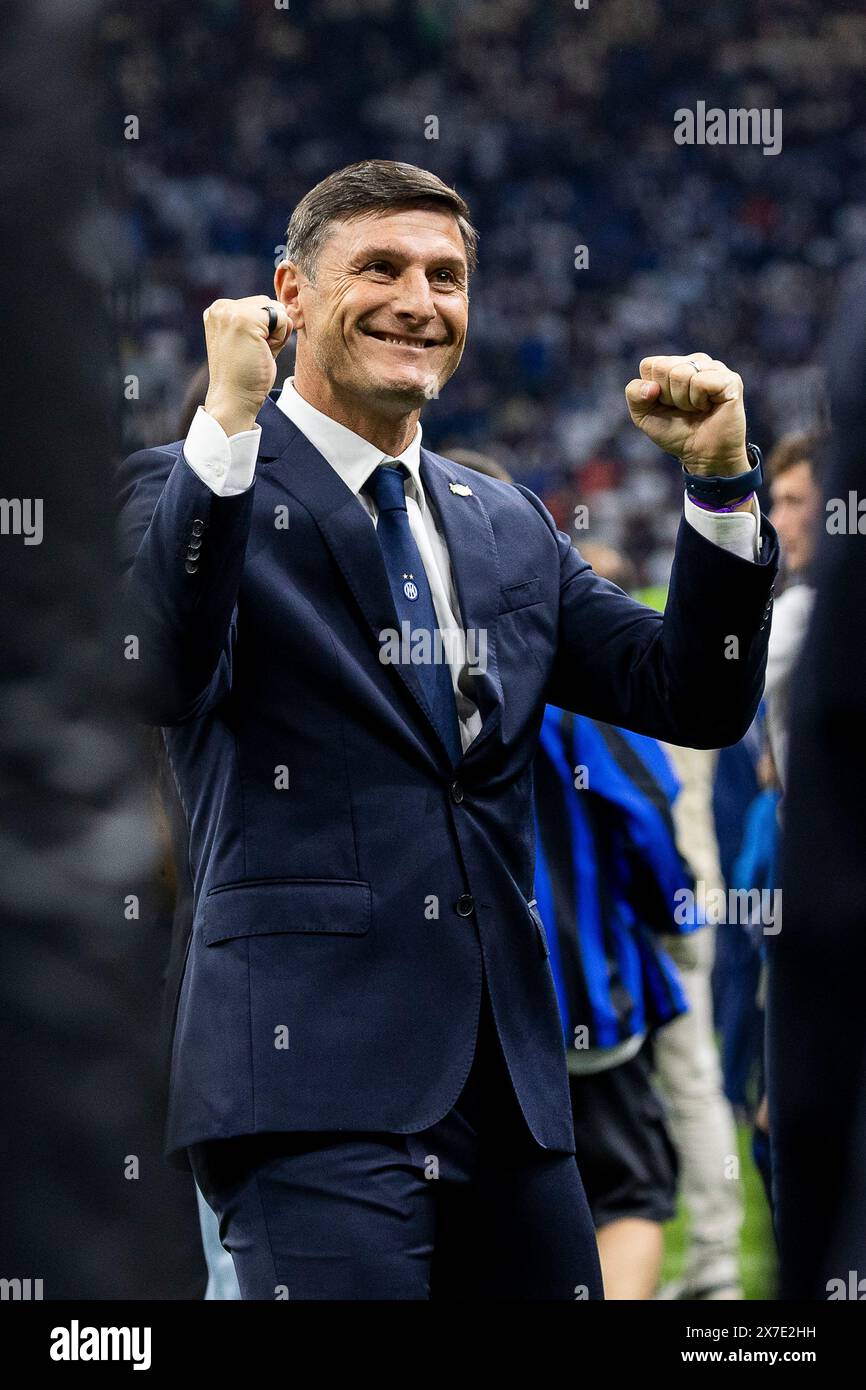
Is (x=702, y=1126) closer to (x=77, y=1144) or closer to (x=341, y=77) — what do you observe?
(x=77, y=1144)

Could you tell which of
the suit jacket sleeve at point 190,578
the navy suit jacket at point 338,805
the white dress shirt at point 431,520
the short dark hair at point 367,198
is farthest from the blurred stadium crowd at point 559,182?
the suit jacket sleeve at point 190,578

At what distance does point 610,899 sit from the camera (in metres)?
2.88

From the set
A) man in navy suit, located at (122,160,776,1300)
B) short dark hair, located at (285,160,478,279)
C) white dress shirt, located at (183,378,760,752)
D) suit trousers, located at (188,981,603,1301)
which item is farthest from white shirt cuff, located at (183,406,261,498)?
suit trousers, located at (188,981,603,1301)

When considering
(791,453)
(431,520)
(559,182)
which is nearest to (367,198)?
(431,520)

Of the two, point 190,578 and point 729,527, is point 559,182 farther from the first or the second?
point 190,578

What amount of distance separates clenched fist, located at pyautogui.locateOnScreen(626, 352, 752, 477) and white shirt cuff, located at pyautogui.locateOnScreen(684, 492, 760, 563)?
42mm

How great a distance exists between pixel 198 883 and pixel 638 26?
3.84 metres

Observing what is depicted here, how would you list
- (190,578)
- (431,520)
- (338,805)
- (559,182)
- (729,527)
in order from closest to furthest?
(190,578), (338,805), (729,527), (431,520), (559,182)

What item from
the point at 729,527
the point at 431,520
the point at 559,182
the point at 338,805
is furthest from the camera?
the point at 559,182

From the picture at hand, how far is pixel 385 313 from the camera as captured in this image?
1.88 metres

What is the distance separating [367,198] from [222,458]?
46 cm

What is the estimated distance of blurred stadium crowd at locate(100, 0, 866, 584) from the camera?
4.78m
